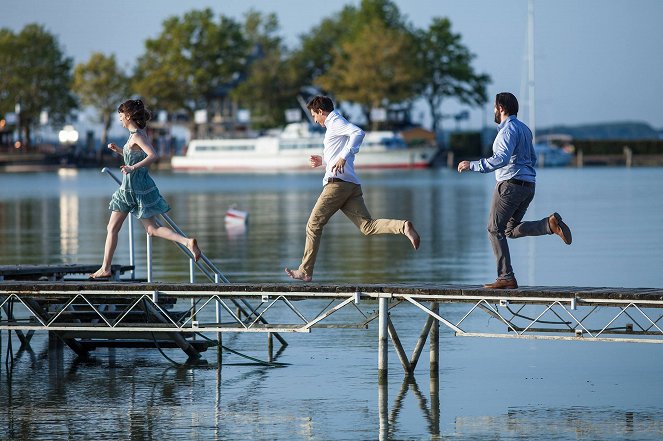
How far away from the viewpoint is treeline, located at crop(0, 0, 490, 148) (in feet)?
457

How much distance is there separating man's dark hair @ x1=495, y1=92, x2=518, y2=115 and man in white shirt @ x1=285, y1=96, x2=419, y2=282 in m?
1.30

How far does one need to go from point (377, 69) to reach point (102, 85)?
34837mm

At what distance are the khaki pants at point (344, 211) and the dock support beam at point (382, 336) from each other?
3.21 ft

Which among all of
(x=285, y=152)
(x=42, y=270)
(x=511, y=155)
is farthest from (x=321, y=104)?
(x=285, y=152)

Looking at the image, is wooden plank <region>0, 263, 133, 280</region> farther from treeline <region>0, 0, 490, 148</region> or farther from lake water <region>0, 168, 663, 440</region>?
treeline <region>0, 0, 490, 148</region>

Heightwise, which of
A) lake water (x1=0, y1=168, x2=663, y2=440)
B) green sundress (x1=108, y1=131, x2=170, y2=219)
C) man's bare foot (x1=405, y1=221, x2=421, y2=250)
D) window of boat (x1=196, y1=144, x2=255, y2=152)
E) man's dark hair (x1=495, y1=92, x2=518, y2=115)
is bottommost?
lake water (x1=0, y1=168, x2=663, y2=440)

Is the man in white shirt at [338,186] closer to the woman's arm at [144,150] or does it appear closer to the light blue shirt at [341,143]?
the light blue shirt at [341,143]

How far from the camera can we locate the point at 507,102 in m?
12.7

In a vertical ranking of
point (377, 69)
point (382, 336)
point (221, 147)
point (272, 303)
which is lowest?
point (382, 336)

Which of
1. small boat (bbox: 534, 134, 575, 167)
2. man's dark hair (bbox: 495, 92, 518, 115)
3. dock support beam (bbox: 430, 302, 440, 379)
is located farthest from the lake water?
small boat (bbox: 534, 134, 575, 167)

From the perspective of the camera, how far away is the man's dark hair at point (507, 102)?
12711mm

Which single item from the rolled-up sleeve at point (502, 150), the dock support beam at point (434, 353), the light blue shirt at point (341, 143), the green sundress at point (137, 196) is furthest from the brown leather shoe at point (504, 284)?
the green sundress at point (137, 196)

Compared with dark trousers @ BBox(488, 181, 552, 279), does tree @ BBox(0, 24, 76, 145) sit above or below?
above

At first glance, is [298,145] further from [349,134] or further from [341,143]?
[349,134]
